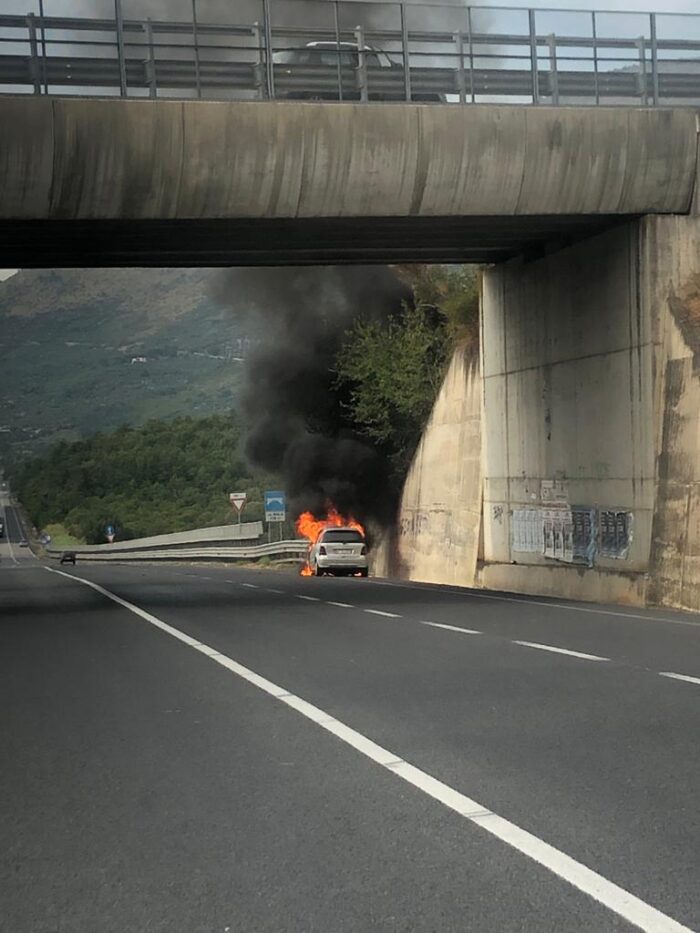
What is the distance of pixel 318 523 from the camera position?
5247 centimetres

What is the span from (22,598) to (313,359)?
2324 cm

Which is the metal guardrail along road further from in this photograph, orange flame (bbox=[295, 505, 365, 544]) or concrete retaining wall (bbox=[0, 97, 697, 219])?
concrete retaining wall (bbox=[0, 97, 697, 219])

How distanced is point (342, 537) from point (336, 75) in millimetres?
21770

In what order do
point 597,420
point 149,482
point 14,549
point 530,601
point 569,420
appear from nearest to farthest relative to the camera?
point 530,601 → point 597,420 → point 569,420 → point 14,549 → point 149,482

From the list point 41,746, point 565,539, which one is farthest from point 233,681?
point 565,539

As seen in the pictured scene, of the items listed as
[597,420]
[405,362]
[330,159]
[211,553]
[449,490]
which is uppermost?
[330,159]

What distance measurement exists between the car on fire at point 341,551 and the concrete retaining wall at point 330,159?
21168 mm

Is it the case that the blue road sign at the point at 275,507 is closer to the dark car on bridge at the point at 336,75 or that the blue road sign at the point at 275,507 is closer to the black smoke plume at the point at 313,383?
the black smoke plume at the point at 313,383

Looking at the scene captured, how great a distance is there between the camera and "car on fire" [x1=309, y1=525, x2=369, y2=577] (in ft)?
137

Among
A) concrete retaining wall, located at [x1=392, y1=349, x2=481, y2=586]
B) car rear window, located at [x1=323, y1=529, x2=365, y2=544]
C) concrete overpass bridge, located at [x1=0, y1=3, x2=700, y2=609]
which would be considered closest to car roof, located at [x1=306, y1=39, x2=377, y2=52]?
concrete overpass bridge, located at [x1=0, y1=3, x2=700, y2=609]

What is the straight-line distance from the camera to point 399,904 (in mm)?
4871

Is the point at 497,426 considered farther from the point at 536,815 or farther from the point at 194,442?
the point at 194,442

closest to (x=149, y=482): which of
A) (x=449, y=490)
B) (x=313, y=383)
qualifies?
(x=313, y=383)

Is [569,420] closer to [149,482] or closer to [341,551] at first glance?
[341,551]
